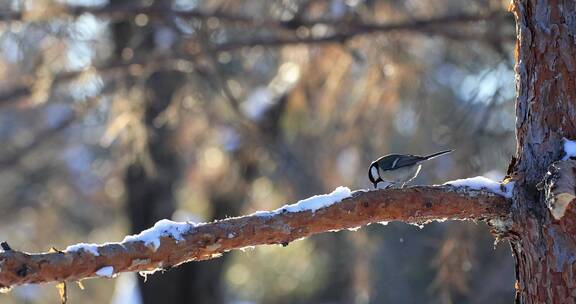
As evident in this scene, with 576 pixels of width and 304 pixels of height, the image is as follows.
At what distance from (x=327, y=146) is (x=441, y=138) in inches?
59.6

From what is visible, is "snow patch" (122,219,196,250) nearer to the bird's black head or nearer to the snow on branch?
the snow on branch

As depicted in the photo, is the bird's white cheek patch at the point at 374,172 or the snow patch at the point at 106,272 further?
the bird's white cheek patch at the point at 374,172

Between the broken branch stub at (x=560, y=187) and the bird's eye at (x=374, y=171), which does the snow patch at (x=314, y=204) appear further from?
the bird's eye at (x=374, y=171)

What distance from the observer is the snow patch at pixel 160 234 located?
190 centimetres

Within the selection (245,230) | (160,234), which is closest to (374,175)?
(245,230)

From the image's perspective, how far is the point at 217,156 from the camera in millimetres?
6781

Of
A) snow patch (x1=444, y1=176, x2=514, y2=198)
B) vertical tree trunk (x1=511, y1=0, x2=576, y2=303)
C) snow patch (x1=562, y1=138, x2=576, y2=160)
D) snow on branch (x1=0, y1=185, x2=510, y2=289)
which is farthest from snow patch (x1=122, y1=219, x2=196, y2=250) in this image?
snow patch (x1=562, y1=138, x2=576, y2=160)

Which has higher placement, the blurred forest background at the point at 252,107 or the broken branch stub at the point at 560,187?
the blurred forest background at the point at 252,107

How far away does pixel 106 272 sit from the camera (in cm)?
185

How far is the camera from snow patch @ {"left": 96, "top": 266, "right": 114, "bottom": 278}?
1.84 metres

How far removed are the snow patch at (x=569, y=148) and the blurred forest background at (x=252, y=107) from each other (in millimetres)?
2328

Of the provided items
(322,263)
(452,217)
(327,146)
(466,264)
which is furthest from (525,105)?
(322,263)

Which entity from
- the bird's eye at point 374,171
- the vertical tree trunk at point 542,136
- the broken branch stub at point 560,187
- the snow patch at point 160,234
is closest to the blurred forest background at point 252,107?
the bird's eye at point 374,171

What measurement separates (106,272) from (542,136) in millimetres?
1107
